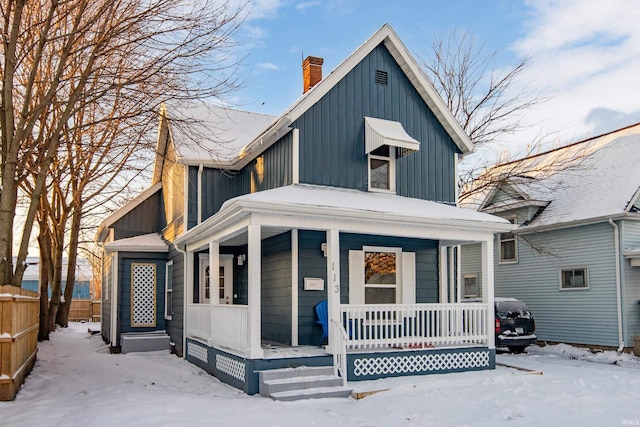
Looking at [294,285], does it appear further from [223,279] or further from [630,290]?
[630,290]

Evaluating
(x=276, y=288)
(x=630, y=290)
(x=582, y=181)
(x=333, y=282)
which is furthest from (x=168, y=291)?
(x=582, y=181)

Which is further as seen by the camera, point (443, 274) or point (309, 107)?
point (443, 274)

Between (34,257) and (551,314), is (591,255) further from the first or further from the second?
(34,257)

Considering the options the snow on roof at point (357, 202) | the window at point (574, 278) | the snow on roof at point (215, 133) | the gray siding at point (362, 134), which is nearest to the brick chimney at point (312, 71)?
the snow on roof at point (215, 133)

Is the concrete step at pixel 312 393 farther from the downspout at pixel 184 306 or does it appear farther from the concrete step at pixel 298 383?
the downspout at pixel 184 306

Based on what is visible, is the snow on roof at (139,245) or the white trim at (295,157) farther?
the snow on roof at (139,245)

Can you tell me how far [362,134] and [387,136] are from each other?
0.94 m

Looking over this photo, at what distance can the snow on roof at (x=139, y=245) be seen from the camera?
650 inches

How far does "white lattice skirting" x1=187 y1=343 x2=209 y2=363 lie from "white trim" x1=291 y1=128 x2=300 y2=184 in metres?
4.16

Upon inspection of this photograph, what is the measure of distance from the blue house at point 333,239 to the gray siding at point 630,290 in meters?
4.96

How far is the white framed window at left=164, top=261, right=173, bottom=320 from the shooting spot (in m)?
16.6

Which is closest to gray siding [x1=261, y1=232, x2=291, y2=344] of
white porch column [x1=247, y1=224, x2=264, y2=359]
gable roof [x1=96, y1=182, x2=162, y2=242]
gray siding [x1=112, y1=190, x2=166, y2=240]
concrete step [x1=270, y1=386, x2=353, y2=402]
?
white porch column [x1=247, y1=224, x2=264, y2=359]

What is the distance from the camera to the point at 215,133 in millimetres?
16141

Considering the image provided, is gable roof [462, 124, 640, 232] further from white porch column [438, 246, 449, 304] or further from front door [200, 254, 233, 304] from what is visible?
front door [200, 254, 233, 304]
